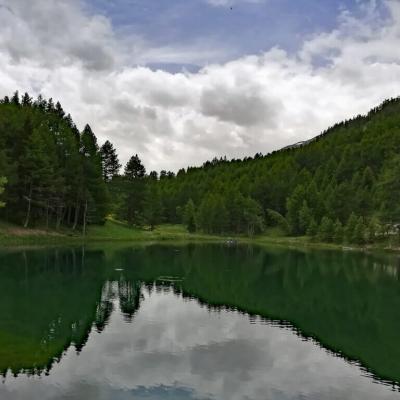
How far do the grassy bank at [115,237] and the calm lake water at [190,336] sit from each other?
82.3 feet

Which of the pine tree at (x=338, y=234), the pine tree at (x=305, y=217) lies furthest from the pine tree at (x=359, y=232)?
the pine tree at (x=305, y=217)

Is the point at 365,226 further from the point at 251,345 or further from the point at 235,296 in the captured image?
the point at 251,345

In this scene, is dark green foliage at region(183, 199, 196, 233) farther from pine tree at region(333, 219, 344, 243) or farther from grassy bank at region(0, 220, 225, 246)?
pine tree at region(333, 219, 344, 243)

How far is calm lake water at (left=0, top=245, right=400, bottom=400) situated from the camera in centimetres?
2156

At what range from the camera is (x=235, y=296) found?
46.4 m

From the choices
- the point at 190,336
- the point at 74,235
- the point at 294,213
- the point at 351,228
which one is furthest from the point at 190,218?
the point at 190,336

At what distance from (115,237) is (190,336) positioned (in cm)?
8410

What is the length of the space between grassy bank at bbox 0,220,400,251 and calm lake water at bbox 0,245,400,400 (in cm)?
2509

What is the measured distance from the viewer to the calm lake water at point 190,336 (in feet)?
70.7

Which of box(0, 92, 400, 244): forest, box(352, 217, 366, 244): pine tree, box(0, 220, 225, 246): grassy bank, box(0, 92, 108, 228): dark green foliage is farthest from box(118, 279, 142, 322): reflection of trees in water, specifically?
box(352, 217, 366, 244): pine tree

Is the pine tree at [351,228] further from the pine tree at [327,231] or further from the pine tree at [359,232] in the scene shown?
the pine tree at [327,231]

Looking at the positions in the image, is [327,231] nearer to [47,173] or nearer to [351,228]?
[351,228]

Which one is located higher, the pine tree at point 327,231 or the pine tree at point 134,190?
the pine tree at point 134,190

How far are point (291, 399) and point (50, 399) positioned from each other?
33.2 ft
